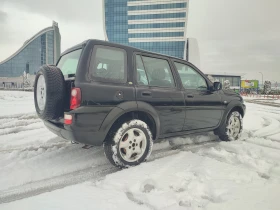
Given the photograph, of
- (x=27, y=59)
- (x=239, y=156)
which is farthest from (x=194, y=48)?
(x=239, y=156)

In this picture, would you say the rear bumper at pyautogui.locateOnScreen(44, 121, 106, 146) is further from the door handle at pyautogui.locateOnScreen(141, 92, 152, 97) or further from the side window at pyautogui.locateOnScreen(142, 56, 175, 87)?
the side window at pyautogui.locateOnScreen(142, 56, 175, 87)

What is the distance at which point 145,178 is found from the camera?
2717 millimetres

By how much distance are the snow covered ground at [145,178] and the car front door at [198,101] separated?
515 mm

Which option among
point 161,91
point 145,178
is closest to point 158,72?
point 161,91

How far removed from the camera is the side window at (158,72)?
3500mm

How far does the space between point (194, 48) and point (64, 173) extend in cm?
9697

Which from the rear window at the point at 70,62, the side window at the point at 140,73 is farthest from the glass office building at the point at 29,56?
the side window at the point at 140,73

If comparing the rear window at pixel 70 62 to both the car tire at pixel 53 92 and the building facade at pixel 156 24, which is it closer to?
the car tire at pixel 53 92

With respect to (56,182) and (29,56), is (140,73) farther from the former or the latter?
(29,56)

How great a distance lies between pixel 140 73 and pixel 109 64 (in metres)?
0.53

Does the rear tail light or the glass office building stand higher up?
the glass office building

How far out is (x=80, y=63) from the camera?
→ 2.84m

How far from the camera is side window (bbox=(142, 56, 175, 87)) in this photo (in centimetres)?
350

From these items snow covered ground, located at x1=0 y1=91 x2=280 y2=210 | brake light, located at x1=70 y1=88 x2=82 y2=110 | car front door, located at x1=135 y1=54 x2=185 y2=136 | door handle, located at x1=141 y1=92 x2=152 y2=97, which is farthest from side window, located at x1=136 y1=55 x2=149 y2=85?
snow covered ground, located at x1=0 y1=91 x2=280 y2=210
